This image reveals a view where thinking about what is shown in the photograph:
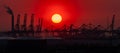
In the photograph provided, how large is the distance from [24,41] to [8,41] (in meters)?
2.85

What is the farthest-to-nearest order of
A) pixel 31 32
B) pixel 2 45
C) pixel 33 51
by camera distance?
pixel 31 32, pixel 2 45, pixel 33 51

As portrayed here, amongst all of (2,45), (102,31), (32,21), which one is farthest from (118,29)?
(2,45)

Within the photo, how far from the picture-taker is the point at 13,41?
58.9 m

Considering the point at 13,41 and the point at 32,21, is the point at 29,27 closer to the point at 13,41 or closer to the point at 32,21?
the point at 32,21

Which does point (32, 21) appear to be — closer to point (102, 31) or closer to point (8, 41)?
point (102, 31)

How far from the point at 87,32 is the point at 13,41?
78536 millimetres

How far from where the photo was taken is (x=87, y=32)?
136m

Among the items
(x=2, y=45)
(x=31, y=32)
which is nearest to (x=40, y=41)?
(x=2, y=45)

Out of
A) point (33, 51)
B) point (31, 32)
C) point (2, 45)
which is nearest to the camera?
point (33, 51)

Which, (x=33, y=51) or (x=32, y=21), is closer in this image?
(x=33, y=51)

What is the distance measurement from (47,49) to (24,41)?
3.16 meters

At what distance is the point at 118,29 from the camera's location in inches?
5576

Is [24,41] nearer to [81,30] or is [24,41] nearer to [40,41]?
[40,41]

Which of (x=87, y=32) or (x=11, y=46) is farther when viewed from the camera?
(x=87, y=32)
